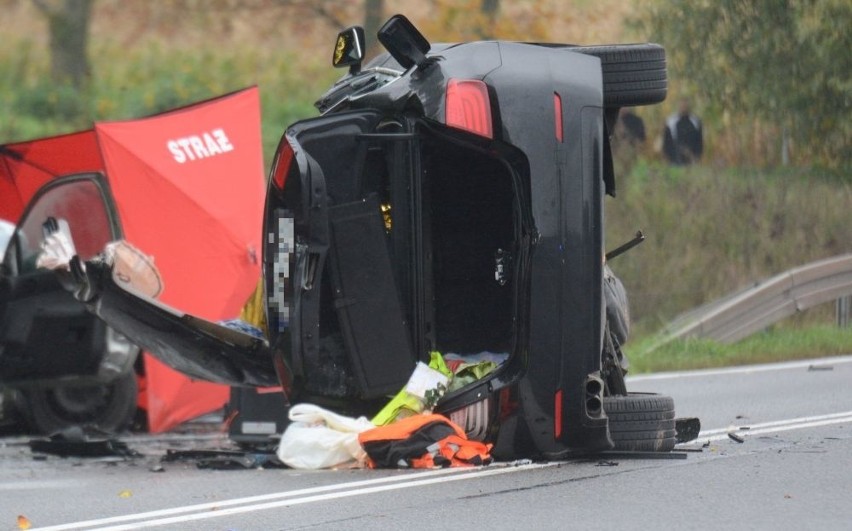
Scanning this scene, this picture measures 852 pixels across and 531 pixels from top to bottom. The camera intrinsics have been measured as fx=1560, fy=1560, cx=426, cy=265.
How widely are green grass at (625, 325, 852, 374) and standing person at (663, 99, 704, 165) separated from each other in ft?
15.6

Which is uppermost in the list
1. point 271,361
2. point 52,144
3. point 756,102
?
point 756,102

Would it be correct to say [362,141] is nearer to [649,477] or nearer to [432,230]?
[432,230]

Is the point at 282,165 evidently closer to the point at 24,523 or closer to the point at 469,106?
the point at 469,106

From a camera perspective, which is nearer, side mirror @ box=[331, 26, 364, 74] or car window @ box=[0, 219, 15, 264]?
side mirror @ box=[331, 26, 364, 74]

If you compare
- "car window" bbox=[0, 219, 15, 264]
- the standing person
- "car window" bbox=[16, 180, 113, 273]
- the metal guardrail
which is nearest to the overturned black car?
"car window" bbox=[16, 180, 113, 273]

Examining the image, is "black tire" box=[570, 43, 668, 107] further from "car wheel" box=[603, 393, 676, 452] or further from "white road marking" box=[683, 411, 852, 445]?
"white road marking" box=[683, 411, 852, 445]

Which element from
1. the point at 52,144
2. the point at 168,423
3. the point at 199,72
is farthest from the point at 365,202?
the point at 199,72

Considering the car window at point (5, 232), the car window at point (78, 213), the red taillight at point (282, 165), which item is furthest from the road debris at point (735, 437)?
the car window at point (5, 232)

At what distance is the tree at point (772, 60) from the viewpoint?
61.9 ft

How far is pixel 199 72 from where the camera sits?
23.8 m

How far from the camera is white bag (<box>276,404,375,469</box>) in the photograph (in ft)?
25.4

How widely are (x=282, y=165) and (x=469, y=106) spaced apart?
1.01 m

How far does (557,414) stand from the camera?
750cm

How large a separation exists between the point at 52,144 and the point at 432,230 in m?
4.20
